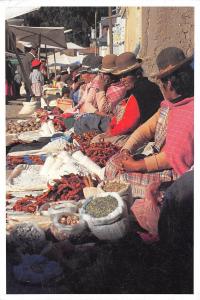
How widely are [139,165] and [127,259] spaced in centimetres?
77

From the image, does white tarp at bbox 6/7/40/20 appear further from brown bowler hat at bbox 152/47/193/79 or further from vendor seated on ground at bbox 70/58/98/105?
brown bowler hat at bbox 152/47/193/79

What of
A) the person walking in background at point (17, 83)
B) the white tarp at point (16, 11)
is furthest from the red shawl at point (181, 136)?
the white tarp at point (16, 11)

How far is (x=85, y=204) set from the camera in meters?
5.79

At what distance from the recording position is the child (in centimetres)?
598

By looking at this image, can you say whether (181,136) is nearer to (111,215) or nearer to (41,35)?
(111,215)

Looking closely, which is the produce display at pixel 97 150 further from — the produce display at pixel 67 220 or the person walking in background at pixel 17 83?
the person walking in background at pixel 17 83

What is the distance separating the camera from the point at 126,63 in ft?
19.6

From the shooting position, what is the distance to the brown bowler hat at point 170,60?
5.69m

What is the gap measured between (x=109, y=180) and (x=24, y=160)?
0.81 meters

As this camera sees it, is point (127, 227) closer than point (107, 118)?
Yes

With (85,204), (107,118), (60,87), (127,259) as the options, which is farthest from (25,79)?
(127,259)

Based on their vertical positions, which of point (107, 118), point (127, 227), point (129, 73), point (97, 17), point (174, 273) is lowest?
point (174, 273)

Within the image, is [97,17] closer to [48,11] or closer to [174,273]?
[48,11]

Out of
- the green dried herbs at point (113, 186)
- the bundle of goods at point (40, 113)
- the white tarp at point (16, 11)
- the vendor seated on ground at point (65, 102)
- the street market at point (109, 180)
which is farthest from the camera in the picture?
the vendor seated on ground at point (65, 102)
